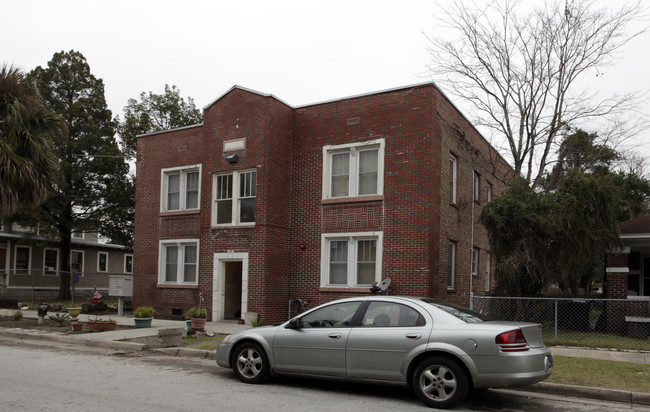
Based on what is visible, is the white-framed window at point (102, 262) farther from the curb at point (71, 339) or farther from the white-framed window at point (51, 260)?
the curb at point (71, 339)

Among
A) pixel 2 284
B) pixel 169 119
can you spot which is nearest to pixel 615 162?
pixel 169 119

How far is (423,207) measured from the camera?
14883mm

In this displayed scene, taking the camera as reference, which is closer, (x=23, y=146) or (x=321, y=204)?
(x=23, y=146)

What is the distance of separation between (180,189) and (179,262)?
258 cm

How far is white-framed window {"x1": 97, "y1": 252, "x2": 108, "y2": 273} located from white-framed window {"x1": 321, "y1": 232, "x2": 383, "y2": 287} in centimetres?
2491

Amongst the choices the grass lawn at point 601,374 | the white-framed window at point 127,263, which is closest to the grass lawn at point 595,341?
the grass lawn at point 601,374

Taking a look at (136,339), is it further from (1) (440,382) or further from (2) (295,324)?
(1) (440,382)

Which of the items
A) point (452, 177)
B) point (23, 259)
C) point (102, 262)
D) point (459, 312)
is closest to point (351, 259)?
point (452, 177)

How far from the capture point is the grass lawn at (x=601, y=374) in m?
8.22

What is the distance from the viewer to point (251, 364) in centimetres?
845

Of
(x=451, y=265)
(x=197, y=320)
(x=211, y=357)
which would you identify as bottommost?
(x=211, y=357)

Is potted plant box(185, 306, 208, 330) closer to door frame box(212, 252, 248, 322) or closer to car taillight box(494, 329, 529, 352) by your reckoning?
door frame box(212, 252, 248, 322)

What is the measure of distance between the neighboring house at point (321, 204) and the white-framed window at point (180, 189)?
81mm

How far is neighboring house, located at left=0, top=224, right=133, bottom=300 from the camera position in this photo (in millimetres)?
28672
